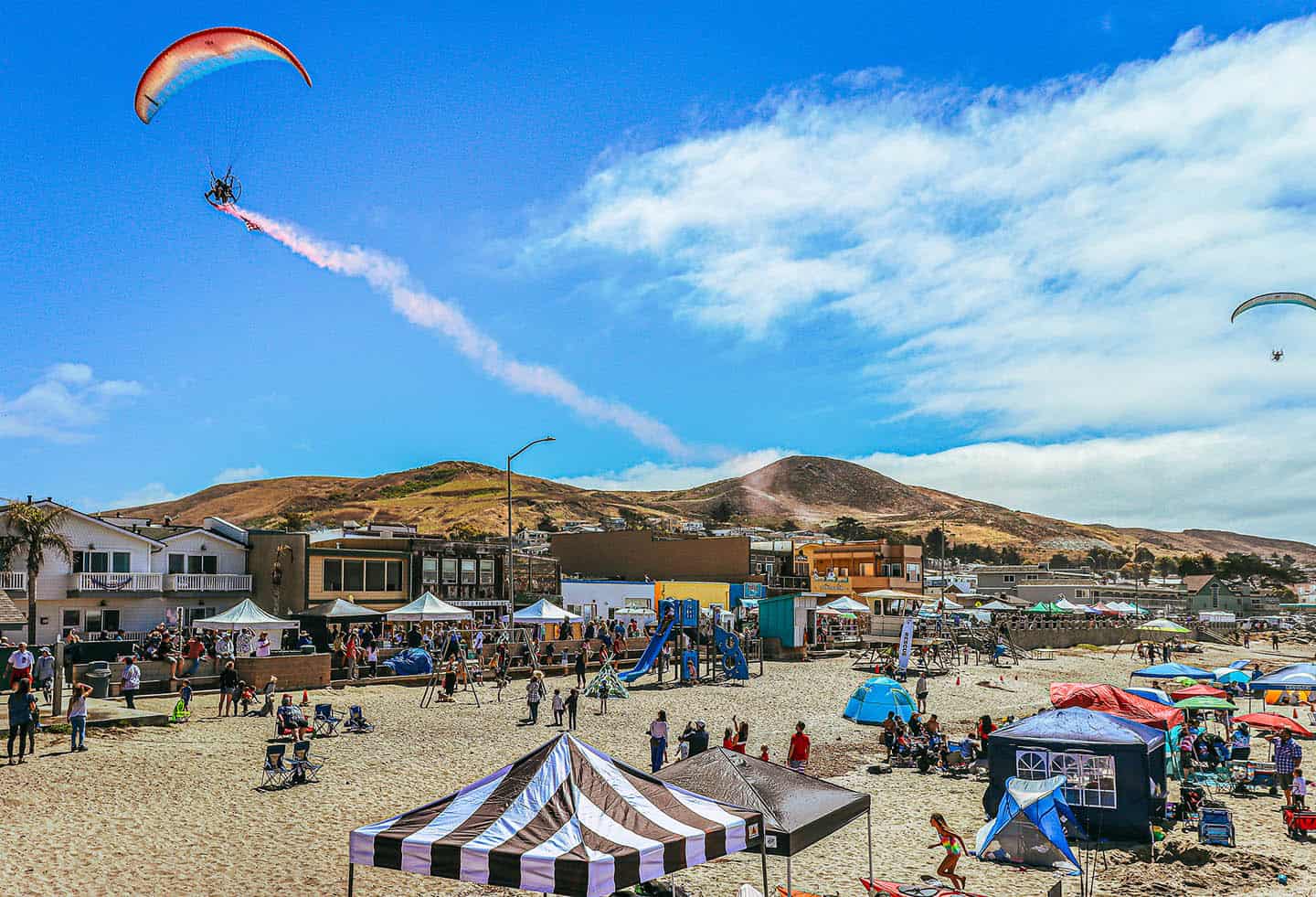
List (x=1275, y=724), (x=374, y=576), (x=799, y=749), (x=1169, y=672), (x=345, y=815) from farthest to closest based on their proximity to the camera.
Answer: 1. (x=374, y=576)
2. (x=1169, y=672)
3. (x=1275, y=724)
4. (x=799, y=749)
5. (x=345, y=815)

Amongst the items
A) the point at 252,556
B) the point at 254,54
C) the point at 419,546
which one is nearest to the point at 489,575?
the point at 419,546

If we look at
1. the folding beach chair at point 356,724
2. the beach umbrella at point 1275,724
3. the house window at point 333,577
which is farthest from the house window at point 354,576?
the beach umbrella at point 1275,724

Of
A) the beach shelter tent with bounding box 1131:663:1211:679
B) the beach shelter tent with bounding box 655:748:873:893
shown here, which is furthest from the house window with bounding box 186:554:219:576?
the beach shelter tent with bounding box 655:748:873:893

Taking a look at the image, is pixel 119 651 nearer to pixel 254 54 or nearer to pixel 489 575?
pixel 254 54

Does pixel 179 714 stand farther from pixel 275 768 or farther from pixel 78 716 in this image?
pixel 275 768

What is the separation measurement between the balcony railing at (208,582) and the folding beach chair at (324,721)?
74.7 feet

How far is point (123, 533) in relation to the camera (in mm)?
42250

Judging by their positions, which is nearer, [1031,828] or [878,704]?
[1031,828]

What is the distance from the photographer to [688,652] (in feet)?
123

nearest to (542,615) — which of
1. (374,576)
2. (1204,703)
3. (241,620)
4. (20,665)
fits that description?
(241,620)

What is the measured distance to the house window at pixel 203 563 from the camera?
45906 millimetres

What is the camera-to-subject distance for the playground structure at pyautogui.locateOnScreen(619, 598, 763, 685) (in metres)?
37.0

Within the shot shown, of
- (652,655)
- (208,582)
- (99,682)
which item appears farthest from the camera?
(208,582)

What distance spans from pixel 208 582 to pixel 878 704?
31.0m
